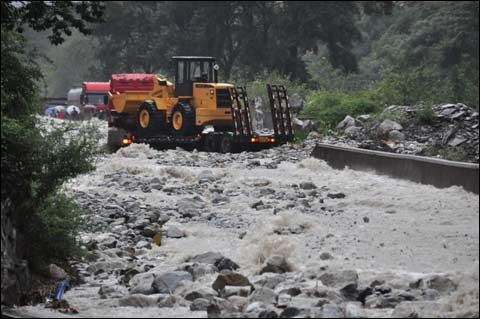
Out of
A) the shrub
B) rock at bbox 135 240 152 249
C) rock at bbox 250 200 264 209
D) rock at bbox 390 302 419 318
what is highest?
the shrub

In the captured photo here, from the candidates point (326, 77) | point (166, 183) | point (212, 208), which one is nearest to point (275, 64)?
point (326, 77)

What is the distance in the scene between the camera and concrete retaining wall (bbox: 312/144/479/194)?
1468 centimetres

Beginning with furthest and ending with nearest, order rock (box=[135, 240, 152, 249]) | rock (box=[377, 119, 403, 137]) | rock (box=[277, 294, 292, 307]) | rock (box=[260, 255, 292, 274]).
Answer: rock (box=[377, 119, 403, 137]) → rock (box=[135, 240, 152, 249]) → rock (box=[260, 255, 292, 274]) → rock (box=[277, 294, 292, 307])

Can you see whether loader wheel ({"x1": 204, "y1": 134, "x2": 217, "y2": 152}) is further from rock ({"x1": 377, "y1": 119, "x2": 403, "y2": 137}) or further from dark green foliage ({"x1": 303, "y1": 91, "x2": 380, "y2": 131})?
rock ({"x1": 377, "y1": 119, "x2": 403, "y2": 137})

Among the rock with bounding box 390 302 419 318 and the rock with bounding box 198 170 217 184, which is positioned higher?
the rock with bounding box 390 302 419 318

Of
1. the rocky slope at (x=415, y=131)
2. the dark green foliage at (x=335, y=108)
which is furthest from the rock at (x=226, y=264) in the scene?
the dark green foliage at (x=335, y=108)

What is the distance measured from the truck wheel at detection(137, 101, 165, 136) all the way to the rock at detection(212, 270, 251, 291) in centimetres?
2675

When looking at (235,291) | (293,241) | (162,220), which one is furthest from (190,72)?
(235,291)

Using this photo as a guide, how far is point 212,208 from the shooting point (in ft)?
67.7

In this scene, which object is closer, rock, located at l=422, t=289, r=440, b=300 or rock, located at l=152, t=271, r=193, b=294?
rock, located at l=422, t=289, r=440, b=300

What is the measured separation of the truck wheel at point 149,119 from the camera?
39156 millimetres

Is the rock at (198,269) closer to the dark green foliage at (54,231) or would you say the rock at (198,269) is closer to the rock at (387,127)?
the dark green foliage at (54,231)

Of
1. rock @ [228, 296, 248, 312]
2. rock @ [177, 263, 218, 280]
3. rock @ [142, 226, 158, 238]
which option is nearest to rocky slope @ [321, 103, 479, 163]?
rock @ [142, 226, 158, 238]

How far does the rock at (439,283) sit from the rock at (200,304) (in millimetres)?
2041
